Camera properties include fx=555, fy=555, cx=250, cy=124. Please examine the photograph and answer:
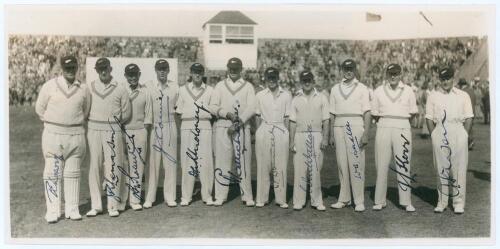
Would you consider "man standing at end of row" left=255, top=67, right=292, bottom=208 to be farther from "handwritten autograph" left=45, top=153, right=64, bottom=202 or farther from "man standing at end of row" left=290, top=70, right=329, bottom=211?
"handwritten autograph" left=45, top=153, right=64, bottom=202

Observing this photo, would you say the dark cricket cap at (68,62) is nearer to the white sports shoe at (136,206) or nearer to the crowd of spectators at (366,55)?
the white sports shoe at (136,206)

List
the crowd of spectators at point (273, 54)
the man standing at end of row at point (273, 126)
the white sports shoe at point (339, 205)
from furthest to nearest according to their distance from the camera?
the crowd of spectators at point (273, 54) < the white sports shoe at point (339, 205) < the man standing at end of row at point (273, 126)

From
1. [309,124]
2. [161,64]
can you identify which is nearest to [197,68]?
[161,64]

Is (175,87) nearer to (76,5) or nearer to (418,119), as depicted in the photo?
(76,5)

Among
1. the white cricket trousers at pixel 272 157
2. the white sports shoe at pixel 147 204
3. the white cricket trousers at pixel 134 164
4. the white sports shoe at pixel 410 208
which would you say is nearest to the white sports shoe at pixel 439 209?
the white sports shoe at pixel 410 208

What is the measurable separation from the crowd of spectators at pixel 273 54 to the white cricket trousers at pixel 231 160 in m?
1.06

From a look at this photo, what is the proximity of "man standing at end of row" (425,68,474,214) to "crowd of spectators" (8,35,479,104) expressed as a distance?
86cm

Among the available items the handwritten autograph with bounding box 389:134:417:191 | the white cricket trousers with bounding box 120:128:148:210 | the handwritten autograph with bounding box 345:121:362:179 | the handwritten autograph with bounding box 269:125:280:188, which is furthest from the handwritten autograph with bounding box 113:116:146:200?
the handwritten autograph with bounding box 389:134:417:191

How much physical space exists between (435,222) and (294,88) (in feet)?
7.82

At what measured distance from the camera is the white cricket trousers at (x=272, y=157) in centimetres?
630

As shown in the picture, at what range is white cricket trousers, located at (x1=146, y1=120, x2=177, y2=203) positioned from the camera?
6363mm

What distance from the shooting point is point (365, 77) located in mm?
7363

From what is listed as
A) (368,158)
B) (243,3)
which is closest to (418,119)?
(368,158)

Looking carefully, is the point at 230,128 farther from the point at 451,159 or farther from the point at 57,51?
the point at 451,159
